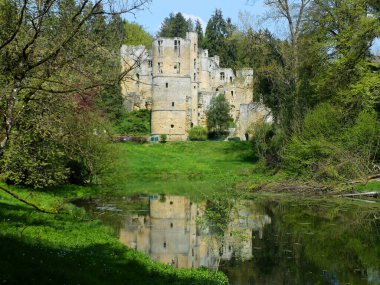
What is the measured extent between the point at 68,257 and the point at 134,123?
60649mm

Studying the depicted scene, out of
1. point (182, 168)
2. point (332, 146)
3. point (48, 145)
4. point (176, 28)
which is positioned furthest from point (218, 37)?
point (48, 145)

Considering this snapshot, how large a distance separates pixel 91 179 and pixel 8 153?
13822 millimetres

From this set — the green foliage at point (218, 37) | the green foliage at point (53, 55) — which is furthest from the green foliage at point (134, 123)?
the green foliage at point (53, 55)

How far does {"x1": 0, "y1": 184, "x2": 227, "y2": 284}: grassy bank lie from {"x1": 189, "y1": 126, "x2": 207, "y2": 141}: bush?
49.9 meters

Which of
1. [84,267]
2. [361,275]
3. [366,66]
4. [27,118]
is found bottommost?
[361,275]

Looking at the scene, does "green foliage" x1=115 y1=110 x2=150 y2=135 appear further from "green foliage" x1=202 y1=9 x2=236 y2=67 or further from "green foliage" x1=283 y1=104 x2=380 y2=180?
"green foliage" x1=283 y1=104 x2=380 y2=180

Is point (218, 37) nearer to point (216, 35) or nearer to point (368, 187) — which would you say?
point (216, 35)

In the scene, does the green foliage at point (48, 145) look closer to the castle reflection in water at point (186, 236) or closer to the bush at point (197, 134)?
the castle reflection in water at point (186, 236)

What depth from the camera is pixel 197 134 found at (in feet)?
218

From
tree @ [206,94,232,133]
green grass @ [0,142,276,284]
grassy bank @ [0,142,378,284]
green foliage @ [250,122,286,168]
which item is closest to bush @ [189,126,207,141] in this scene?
tree @ [206,94,232,133]

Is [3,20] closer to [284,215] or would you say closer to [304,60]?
[284,215]

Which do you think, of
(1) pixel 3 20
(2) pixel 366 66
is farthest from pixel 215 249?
(2) pixel 366 66

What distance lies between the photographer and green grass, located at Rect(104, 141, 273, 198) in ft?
108

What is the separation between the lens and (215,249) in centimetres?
1612
